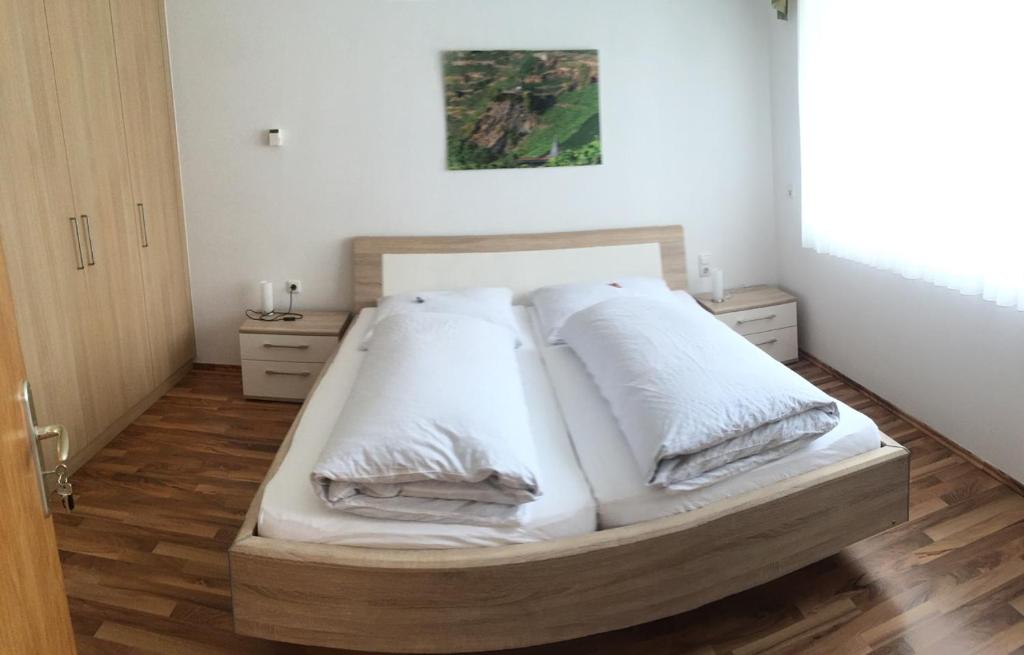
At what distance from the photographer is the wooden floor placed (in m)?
2.08

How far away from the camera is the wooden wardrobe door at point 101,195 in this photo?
9.80 ft

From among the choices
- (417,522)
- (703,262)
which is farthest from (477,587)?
(703,262)

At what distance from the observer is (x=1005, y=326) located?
8.82 ft

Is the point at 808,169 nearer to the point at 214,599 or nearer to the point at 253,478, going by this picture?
the point at 253,478

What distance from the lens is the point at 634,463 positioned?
212cm

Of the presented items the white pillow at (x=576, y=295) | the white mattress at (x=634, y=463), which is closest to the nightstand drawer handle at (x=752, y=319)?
the white pillow at (x=576, y=295)

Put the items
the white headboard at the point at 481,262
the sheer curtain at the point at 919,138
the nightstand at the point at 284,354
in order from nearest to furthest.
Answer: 1. the sheer curtain at the point at 919,138
2. the nightstand at the point at 284,354
3. the white headboard at the point at 481,262

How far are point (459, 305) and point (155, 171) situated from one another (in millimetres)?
1677

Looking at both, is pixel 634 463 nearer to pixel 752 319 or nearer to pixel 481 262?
pixel 481 262

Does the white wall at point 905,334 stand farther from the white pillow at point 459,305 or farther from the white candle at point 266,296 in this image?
the white candle at point 266,296

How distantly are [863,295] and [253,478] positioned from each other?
2.84 meters

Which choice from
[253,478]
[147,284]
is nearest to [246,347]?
[147,284]

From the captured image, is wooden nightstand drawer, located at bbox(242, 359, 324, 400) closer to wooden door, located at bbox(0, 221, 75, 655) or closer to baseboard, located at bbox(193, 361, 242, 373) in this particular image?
baseboard, located at bbox(193, 361, 242, 373)

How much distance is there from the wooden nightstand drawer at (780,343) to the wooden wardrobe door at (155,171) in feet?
9.89
